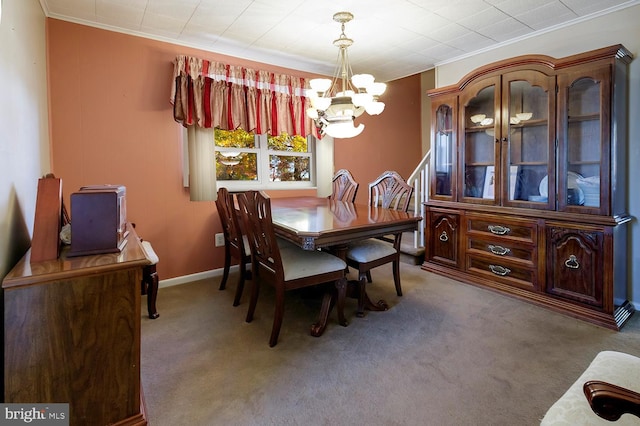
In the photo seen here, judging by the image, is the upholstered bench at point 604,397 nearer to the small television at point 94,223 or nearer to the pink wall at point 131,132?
the small television at point 94,223

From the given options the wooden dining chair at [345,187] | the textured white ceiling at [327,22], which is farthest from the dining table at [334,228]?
the textured white ceiling at [327,22]

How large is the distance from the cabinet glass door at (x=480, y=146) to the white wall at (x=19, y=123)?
322 cm

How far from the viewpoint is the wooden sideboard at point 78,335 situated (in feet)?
3.64

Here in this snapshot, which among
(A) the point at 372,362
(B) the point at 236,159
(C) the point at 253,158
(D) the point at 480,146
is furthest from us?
(C) the point at 253,158

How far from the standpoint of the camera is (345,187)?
11.2ft

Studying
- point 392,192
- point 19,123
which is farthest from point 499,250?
point 19,123

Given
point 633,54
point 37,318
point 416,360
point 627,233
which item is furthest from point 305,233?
point 633,54

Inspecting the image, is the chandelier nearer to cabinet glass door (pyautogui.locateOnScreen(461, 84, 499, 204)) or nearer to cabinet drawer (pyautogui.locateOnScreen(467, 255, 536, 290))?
cabinet glass door (pyautogui.locateOnScreen(461, 84, 499, 204))

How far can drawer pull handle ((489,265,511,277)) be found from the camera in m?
2.84

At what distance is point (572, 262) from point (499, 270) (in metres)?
0.55

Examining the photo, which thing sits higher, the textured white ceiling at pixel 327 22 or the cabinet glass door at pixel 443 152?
the textured white ceiling at pixel 327 22

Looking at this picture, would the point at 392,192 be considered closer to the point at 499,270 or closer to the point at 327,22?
the point at 499,270

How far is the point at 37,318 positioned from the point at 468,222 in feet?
10.2

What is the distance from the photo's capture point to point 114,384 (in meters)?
1.26
